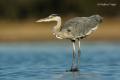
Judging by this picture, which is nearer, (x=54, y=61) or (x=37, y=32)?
(x=54, y=61)

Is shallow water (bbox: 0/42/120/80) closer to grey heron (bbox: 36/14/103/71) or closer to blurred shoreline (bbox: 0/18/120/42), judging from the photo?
grey heron (bbox: 36/14/103/71)

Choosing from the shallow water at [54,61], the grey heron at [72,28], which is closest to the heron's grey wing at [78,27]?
the grey heron at [72,28]

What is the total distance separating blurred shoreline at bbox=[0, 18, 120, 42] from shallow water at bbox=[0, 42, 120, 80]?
77.2 inches

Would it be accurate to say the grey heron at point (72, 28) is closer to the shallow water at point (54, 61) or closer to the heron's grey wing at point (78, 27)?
the heron's grey wing at point (78, 27)

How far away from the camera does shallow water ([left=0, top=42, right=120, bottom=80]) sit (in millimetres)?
12289

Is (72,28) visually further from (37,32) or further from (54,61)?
(37,32)

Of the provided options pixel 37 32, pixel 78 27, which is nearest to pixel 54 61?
pixel 78 27

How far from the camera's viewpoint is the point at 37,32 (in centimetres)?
2683

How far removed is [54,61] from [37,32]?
10.5m

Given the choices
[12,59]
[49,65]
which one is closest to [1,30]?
[12,59]

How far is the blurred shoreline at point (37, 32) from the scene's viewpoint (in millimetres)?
24994

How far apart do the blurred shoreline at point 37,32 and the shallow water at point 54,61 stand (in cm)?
196

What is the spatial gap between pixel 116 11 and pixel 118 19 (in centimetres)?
189

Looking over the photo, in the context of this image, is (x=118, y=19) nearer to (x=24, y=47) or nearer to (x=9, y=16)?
(x=9, y=16)
